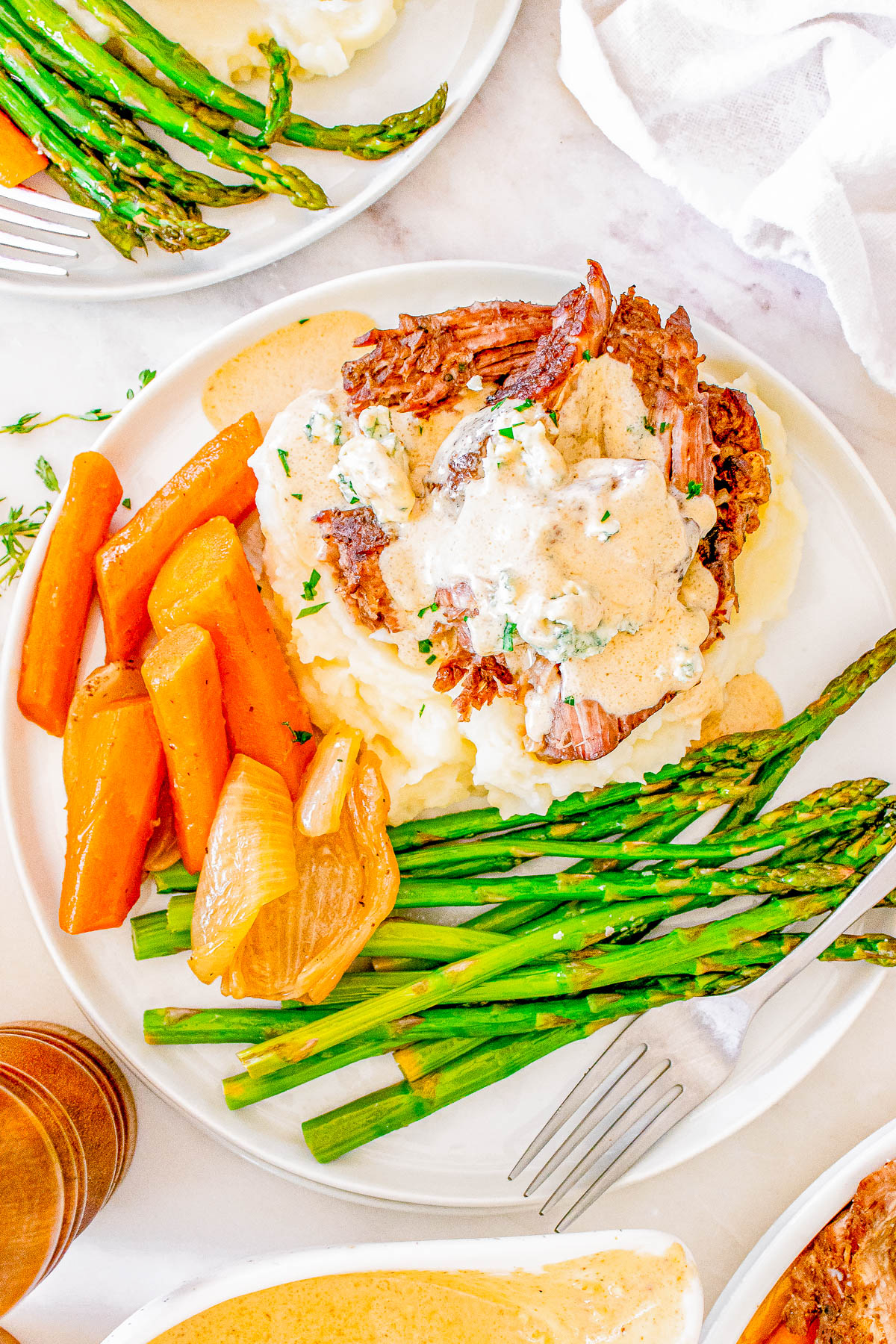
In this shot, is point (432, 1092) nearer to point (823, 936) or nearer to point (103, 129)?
point (823, 936)

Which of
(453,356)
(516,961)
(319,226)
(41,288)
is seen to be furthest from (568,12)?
(516,961)

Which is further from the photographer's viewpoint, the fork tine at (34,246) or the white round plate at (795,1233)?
the fork tine at (34,246)

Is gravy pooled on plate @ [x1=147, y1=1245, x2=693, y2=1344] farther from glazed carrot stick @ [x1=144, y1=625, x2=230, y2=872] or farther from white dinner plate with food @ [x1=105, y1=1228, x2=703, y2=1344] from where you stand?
glazed carrot stick @ [x1=144, y1=625, x2=230, y2=872]

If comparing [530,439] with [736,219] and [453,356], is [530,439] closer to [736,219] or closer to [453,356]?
[453,356]

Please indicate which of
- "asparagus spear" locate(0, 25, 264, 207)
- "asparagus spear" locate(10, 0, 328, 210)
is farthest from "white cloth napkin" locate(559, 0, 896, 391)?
"asparagus spear" locate(0, 25, 264, 207)

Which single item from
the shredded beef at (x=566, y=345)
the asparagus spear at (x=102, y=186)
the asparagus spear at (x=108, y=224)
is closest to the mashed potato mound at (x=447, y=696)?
the shredded beef at (x=566, y=345)

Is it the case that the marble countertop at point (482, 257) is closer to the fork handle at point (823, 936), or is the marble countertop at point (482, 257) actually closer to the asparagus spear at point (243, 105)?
the asparagus spear at point (243, 105)

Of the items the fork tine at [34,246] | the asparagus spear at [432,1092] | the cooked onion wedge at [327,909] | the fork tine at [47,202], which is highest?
the fork tine at [47,202]
